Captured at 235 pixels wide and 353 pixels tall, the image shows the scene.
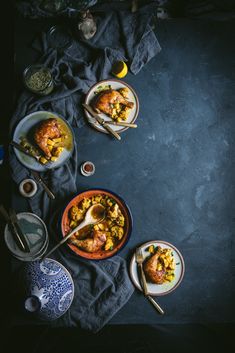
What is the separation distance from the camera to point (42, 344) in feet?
7.86

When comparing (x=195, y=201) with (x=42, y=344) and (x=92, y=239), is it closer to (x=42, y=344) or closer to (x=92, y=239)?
(x=92, y=239)

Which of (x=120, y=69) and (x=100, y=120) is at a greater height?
(x=120, y=69)

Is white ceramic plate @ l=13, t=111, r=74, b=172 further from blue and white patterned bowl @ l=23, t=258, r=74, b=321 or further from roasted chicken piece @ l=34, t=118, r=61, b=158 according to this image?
blue and white patterned bowl @ l=23, t=258, r=74, b=321

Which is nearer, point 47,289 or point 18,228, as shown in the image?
point 47,289

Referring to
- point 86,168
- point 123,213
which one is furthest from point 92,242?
point 86,168

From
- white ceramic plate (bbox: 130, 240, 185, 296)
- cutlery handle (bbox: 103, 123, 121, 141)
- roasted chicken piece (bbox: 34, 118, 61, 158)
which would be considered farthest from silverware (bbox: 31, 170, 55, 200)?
white ceramic plate (bbox: 130, 240, 185, 296)

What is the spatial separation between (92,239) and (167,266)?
48 cm

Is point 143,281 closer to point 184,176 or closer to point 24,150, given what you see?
point 184,176

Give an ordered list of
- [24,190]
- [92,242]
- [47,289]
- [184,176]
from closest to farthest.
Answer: [47,289], [92,242], [24,190], [184,176]

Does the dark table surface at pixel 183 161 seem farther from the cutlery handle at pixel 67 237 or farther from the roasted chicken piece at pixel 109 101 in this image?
the cutlery handle at pixel 67 237

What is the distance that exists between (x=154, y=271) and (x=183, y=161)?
705 millimetres

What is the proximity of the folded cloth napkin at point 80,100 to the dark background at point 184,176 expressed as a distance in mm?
100

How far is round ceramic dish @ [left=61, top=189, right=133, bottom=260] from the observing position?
2.21 m

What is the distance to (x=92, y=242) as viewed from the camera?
7.11 ft
